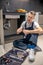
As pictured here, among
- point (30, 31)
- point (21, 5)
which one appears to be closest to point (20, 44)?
point (30, 31)

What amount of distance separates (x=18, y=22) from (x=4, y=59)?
1.61m

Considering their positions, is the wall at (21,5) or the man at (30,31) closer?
the man at (30,31)

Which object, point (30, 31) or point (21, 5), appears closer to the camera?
point (30, 31)

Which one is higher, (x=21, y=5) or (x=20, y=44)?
(x=21, y=5)

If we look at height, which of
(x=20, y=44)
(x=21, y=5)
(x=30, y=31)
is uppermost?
(x=21, y=5)

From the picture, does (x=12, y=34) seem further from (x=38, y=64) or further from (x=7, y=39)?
(x=38, y=64)

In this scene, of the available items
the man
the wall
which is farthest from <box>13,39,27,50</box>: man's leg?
the wall

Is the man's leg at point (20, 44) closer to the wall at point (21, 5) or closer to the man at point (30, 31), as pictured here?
the man at point (30, 31)

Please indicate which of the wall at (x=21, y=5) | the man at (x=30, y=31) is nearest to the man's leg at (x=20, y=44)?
the man at (x=30, y=31)

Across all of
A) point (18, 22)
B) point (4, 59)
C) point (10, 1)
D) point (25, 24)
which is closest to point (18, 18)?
point (18, 22)

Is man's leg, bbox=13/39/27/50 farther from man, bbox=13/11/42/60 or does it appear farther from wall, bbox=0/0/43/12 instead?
wall, bbox=0/0/43/12

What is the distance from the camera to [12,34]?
11.3 feet

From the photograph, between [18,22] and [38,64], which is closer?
[38,64]

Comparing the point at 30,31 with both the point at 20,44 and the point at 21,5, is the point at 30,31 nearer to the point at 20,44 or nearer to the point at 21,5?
the point at 20,44
